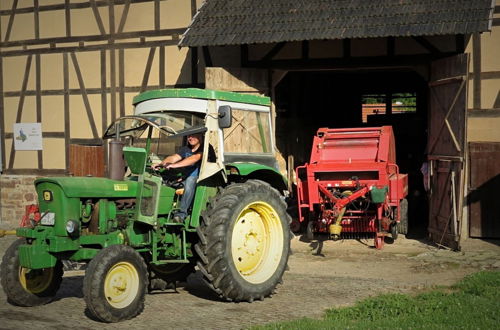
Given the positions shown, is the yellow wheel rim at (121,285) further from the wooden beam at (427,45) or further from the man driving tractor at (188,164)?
the wooden beam at (427,45)

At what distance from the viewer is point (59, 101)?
16297 mm

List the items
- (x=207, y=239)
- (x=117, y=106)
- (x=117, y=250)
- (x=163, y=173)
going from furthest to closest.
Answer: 1. (x=117, y=106)
2. (x=163, y=173)
3. (x=207, y=239)
4. (x=117, y=250)

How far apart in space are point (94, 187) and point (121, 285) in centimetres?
100

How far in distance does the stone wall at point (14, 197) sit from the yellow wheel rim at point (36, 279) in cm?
919

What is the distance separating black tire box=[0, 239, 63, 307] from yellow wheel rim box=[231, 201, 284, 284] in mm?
1824

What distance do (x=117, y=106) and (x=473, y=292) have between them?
9.44 metres

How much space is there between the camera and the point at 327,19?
12500 millimetres

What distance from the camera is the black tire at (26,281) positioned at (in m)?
7.46

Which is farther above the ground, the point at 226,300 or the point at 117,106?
the point at 117,106

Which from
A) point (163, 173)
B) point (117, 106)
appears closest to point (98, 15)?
point (117, 106)

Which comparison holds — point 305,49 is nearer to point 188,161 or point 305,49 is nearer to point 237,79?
point 237,79

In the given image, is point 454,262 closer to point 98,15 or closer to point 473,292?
point 473,292

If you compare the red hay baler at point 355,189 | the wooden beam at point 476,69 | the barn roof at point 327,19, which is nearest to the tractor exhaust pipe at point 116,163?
the red hay baler at point 355,189

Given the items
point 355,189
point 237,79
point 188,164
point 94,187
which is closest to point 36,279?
point 94,187
